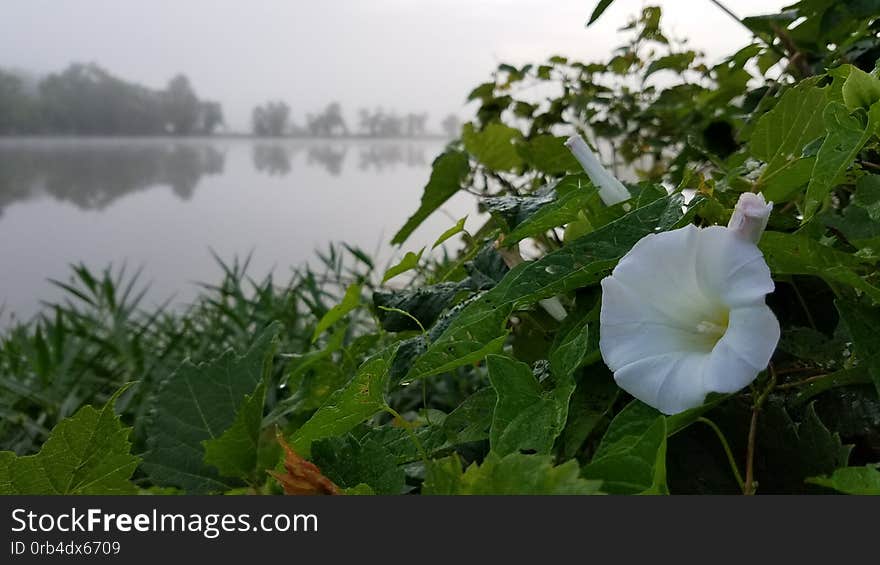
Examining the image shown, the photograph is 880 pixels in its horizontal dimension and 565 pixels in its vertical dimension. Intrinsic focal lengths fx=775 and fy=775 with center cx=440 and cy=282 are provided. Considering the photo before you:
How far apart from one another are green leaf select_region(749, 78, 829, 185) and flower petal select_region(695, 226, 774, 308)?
11cm

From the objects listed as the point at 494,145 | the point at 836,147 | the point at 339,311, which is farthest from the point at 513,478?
the point at 494,145

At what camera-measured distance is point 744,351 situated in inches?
9.2

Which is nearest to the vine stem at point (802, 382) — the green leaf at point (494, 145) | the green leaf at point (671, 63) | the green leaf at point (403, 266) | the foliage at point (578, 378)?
the foliage at point (578, 378)

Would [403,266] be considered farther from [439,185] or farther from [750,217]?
[750,217]

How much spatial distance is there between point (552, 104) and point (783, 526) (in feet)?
3.87

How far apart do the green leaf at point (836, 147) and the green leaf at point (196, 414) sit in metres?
0.24

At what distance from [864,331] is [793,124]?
128 millimetres

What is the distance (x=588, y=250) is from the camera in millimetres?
291

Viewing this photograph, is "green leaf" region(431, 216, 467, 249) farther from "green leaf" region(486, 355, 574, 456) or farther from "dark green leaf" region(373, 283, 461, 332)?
"green leaf" region(486, 355, 574, 456)

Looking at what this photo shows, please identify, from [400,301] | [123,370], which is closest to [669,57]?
[400,301]

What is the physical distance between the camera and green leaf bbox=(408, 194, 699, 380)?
0.29 m

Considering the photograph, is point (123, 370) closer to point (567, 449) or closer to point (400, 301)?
point (400, 301)

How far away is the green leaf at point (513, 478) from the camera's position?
0.22m

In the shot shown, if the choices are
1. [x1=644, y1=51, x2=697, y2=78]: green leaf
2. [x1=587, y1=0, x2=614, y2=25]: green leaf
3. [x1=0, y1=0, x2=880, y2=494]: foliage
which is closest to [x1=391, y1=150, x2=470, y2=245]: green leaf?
[x1=0, y1=0, x2=880, y2=494]: foliage
